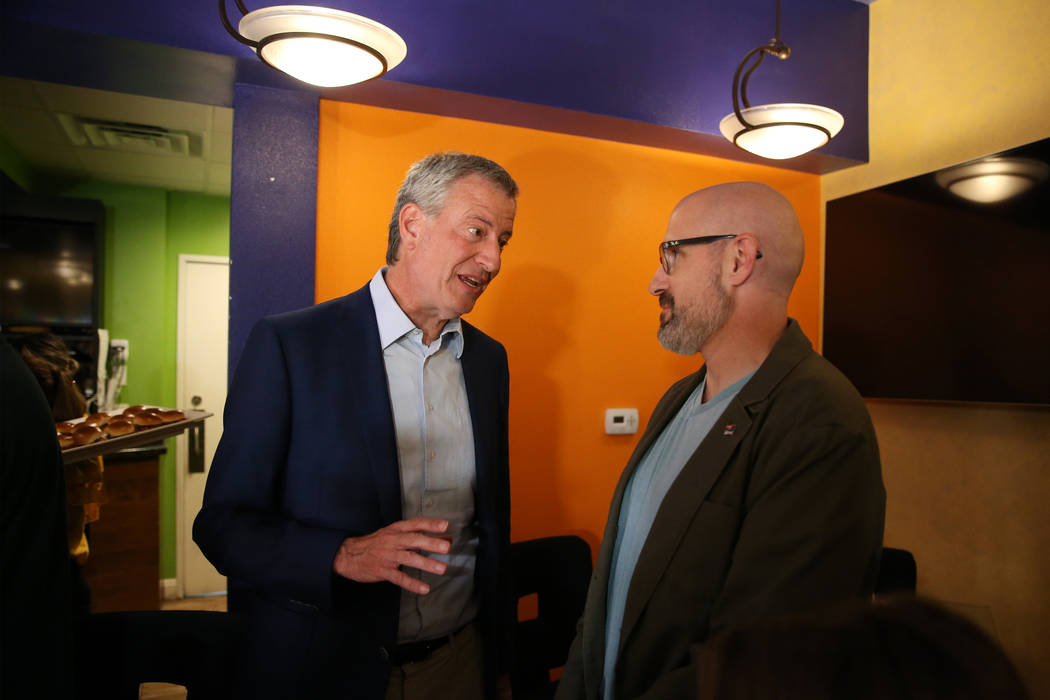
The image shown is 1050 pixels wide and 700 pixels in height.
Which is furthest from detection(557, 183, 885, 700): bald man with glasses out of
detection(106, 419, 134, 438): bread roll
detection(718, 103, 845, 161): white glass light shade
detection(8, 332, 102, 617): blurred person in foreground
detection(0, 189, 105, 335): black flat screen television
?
detection(0, 189, 105, 335): black flat screen television

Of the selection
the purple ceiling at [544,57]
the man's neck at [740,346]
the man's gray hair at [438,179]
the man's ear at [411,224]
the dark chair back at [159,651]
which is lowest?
the dark chair back at [159,651]

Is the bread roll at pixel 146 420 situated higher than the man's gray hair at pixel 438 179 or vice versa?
the man's gray hair at pixel 438 179

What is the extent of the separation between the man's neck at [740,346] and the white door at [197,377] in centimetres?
441

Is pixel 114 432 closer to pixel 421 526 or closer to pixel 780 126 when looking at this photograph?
pixel 421 526

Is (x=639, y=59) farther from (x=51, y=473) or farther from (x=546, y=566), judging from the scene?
(x=51, y=473)

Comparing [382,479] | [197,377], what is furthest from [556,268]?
[197,377]

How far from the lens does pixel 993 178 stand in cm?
208

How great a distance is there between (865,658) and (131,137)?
4.86 metres

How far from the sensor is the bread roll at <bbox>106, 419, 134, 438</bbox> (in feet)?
8.29

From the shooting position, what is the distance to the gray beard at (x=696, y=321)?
1.39 meters

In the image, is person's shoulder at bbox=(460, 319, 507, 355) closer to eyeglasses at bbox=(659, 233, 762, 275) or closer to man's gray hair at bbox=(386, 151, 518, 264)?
man's gray hair at bbox=(386, 151, 518, 264)

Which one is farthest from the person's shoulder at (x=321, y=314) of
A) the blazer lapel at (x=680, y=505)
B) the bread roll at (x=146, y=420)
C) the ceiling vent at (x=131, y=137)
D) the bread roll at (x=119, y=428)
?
the ceiling vent at (x=131, y=137)

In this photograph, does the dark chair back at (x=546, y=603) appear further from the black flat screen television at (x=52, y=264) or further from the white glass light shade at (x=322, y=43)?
the black flat screen television at (x=52, y=264)

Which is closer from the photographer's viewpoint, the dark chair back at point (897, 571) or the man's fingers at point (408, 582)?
the man's fingers at point (408, 582)
